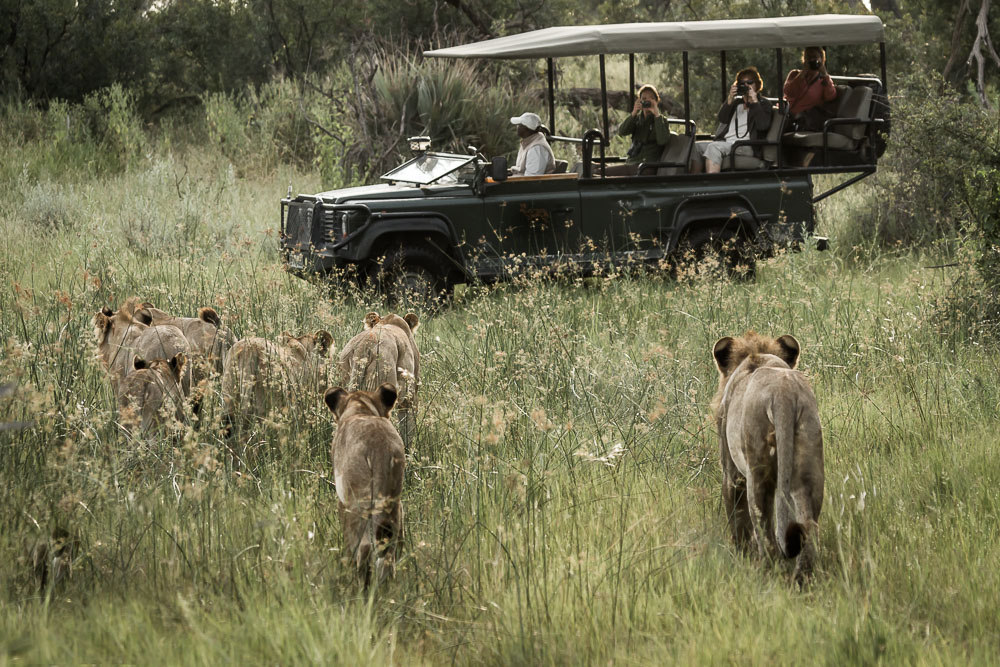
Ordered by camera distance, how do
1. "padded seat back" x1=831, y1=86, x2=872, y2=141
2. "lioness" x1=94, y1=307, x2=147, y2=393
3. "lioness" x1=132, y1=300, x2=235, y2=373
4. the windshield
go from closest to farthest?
"lioness" x1=94, y1=307, x2=147, y2=393
"lioness" x1=132, y1=300, x2=235, y2=373
the windshield
"padded seat back" x1=831, y1=86, x2=872, y2=141

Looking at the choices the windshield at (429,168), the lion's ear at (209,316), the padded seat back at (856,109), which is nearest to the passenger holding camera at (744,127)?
the padded seat back at (856,109)

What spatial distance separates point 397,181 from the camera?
10000 millimetres

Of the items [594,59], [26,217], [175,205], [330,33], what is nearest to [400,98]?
[175,205]

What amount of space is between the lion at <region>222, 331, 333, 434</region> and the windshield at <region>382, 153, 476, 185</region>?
14.4 feet

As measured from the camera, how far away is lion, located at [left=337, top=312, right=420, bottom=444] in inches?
199

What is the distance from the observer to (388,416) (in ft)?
13.4

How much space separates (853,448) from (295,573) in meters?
2.83

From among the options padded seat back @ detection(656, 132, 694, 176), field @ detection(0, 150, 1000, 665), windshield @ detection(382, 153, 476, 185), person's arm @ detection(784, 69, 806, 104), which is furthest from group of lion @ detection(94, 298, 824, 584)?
person's arm @ detection(784, 69, 806, 104)

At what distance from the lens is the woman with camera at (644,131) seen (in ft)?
34.1

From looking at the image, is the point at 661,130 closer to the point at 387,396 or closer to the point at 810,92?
the point at 810,92

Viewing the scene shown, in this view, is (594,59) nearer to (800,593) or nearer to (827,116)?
(827,116)

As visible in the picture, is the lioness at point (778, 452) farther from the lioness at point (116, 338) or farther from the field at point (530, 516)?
the lioness at point (116, 338)

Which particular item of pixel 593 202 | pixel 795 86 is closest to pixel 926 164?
pixel 795 86

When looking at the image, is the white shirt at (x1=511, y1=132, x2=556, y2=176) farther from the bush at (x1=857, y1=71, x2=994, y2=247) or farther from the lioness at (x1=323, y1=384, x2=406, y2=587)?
the lioness at (x1=323, y1=384, x2=406, y2=587)
